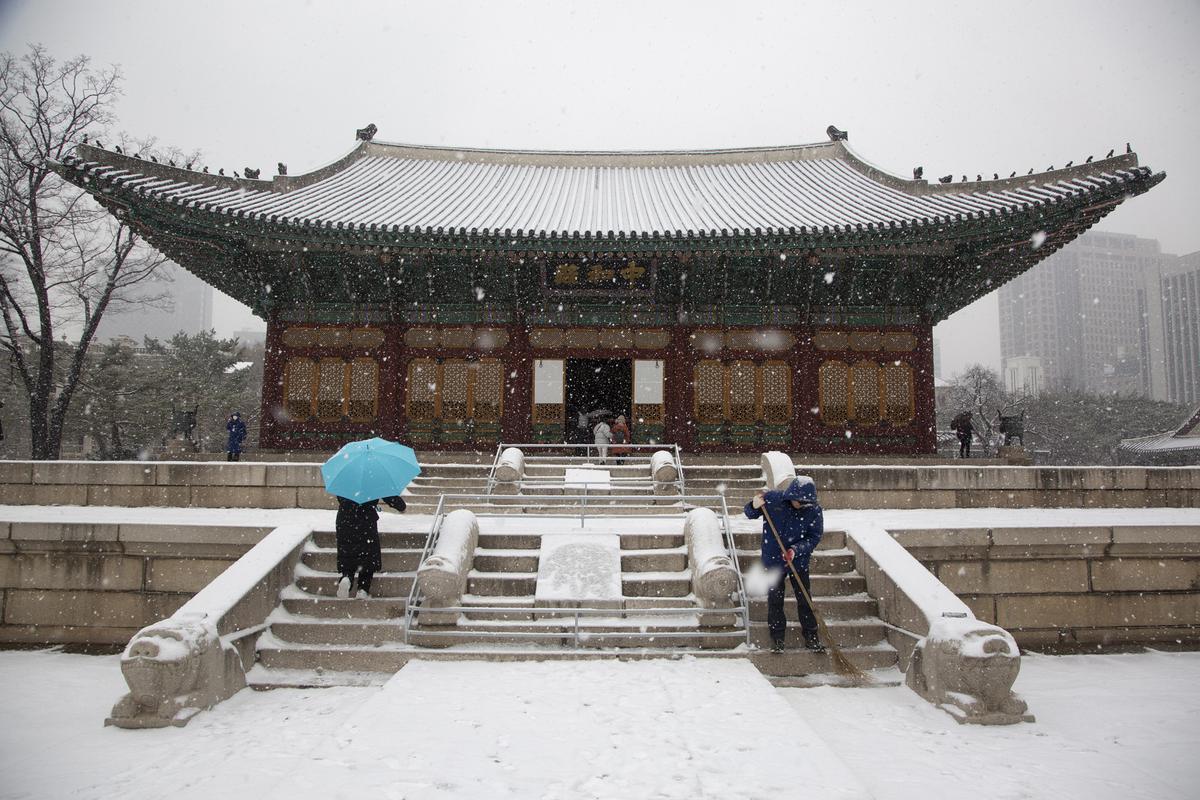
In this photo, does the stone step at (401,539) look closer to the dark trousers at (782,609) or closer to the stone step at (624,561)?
the stone step at (624,561)

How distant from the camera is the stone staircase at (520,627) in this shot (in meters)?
6.43

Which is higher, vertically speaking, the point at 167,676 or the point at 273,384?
the point at 273,384

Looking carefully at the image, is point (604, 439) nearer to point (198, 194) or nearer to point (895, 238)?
point (895, 238)

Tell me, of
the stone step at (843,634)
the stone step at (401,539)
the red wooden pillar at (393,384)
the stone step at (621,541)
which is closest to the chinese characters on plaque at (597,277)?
the red wooden pillar at (393,384)

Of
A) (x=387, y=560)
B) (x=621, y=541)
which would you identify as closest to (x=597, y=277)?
(x=621, y=541)

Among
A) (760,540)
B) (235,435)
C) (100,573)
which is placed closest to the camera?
(100,573)

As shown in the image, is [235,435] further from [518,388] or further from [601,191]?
[601,191]

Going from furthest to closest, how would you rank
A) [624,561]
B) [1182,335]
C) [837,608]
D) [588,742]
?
[1182,335] → [624,561] → [837,608] → [588,742]

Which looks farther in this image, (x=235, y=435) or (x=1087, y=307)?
(x=1087, y=307)

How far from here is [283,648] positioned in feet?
21.3

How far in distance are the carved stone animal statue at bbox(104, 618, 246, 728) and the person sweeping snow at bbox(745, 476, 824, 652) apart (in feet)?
16.2

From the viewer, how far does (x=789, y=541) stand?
21.4ft

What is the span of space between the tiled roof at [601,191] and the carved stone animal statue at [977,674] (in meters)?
8.60

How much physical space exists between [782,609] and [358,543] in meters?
4.31
